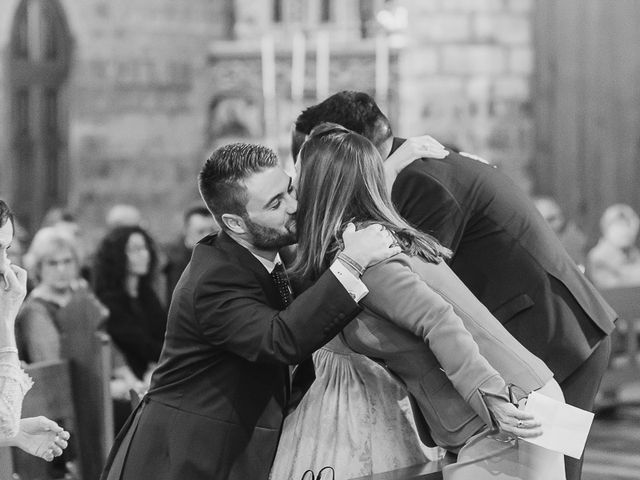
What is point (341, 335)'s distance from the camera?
2.84 m

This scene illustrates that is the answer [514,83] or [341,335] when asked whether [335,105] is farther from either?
[514,83]

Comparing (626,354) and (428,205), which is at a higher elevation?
(428,205)

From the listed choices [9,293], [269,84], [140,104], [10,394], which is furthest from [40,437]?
[140,104]

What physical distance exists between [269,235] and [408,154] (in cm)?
70

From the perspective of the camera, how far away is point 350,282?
2662 mm

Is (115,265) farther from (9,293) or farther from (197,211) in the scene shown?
(9,293)

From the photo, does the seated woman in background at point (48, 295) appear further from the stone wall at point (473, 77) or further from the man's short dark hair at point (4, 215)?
the stone wall at point (473, 77)

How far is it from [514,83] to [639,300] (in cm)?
340

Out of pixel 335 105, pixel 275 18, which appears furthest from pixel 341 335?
pixel 275 18

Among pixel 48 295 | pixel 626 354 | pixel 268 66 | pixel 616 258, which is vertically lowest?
pixel 626 354

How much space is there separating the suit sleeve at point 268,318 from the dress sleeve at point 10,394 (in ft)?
1.41

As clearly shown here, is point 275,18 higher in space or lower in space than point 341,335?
higher

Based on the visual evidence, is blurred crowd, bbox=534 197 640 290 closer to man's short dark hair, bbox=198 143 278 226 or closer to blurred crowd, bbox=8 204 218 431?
blurred crowd, bbox=8 204 218 431

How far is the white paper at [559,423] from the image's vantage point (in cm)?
270
